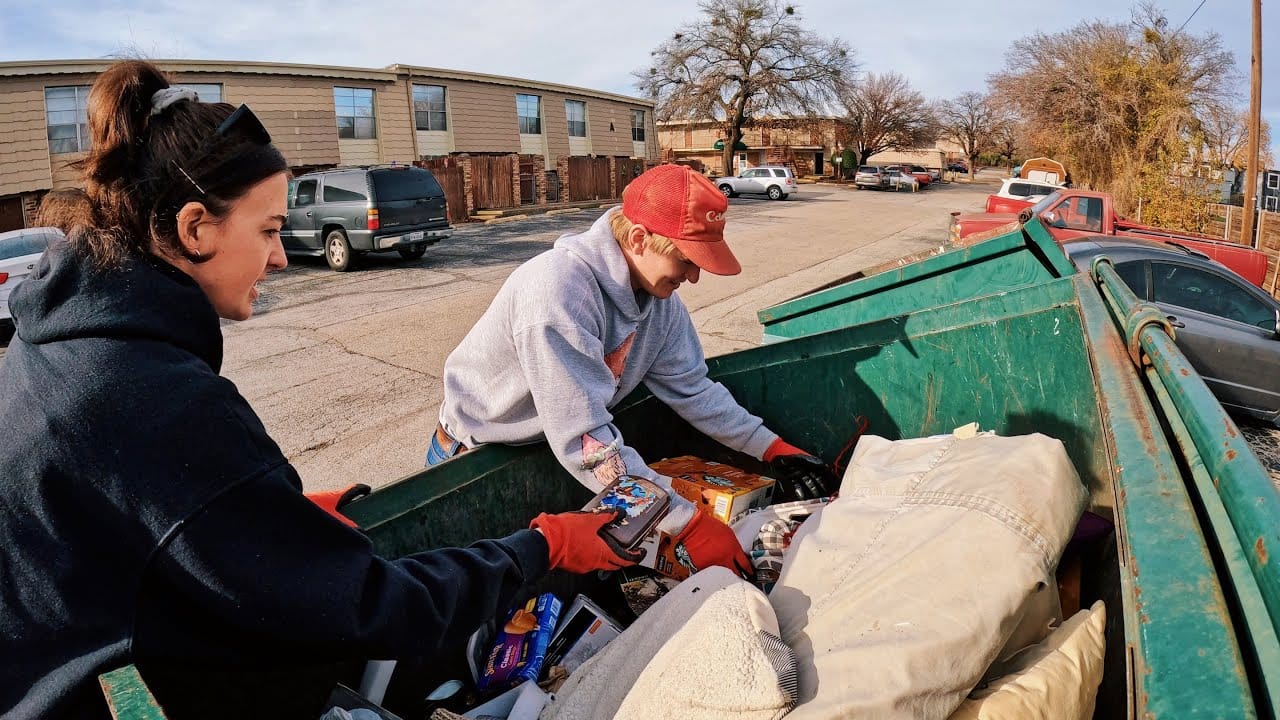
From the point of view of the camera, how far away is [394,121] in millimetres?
26438

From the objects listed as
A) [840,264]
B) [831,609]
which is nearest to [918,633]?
[831,609]

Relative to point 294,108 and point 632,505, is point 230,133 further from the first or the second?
point 294,108

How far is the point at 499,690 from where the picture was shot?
6.73 feet

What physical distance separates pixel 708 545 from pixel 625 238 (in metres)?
0.94

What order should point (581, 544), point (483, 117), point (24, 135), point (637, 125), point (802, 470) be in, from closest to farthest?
point (581, 544), point (802, 470), point (24, 135), point (483, 117), point (637, 125)

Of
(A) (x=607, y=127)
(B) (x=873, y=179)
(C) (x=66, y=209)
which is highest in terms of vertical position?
(A) (x=607, y=127)

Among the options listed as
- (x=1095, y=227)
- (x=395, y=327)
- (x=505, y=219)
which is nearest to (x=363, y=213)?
(x=395, y=327)

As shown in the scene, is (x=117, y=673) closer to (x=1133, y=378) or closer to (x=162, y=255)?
(x=162, y=255)

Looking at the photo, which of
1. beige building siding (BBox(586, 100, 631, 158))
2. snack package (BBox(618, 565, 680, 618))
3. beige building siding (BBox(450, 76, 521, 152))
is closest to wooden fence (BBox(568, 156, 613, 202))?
beige building siding (BBox(450, 76, 521, 152))

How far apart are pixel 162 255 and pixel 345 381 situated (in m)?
6.74

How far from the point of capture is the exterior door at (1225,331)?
6969 mm

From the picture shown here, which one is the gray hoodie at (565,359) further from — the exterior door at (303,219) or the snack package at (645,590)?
the exterior door at (303,219)

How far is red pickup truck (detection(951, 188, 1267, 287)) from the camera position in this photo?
10.9 metres

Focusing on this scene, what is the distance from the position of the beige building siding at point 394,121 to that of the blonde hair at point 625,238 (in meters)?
25.5
